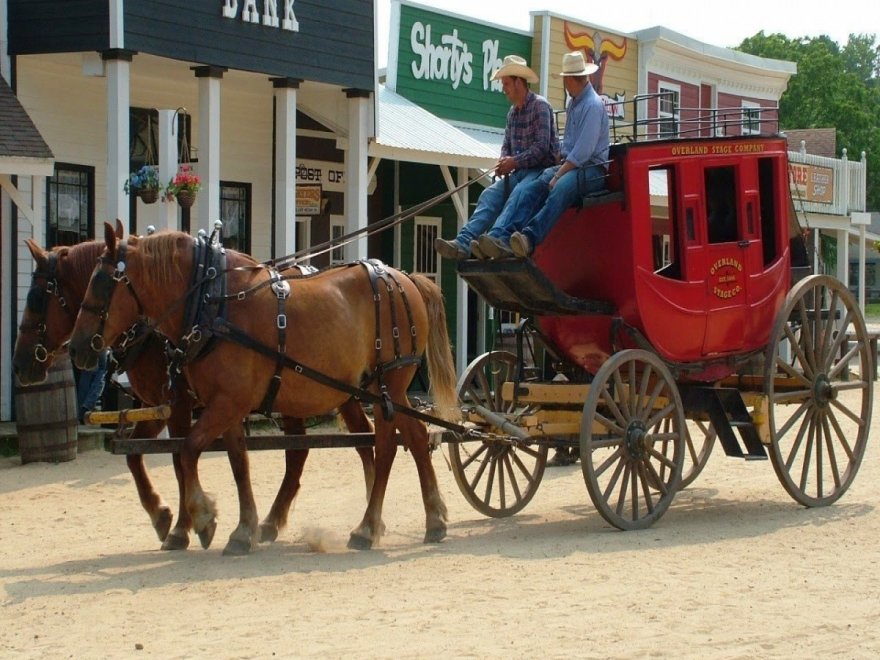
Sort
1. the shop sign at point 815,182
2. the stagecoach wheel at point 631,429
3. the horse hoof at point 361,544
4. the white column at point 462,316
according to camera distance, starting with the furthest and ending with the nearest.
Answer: the shop sign at point 815,182, the white column at point 462,316, the stagecoach wheel at point 631,429, the horse hoof at point 361,544

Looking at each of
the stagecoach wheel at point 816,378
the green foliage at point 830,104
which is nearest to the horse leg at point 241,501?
the stagecoach wheel at point 816,378

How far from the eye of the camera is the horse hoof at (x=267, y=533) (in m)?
9.29

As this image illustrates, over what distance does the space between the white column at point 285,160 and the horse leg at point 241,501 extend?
7.62 metres

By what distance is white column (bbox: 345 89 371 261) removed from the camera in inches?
675

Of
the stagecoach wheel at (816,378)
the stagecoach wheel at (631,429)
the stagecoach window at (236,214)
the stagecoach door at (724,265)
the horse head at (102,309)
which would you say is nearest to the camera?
the horse head at (102,309)

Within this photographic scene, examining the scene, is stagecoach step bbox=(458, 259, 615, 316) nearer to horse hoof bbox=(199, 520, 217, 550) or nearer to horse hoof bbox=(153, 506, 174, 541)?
horse hoof bbox=(199, 520, 217, 550)

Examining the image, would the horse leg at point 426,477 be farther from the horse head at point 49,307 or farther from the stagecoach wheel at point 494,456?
the horse head at point 49,307

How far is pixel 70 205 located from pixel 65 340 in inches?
288

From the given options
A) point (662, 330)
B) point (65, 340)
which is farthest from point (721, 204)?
point (65, 340)

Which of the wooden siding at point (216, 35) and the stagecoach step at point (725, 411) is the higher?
the wooden siding at point (216, 35)

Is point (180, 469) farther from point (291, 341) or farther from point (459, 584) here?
point (459, 584)

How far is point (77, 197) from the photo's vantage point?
1580cm

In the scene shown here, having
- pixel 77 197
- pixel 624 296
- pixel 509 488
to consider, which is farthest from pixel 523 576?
pixel 77 197

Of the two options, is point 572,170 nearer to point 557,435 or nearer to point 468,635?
point 557,435
